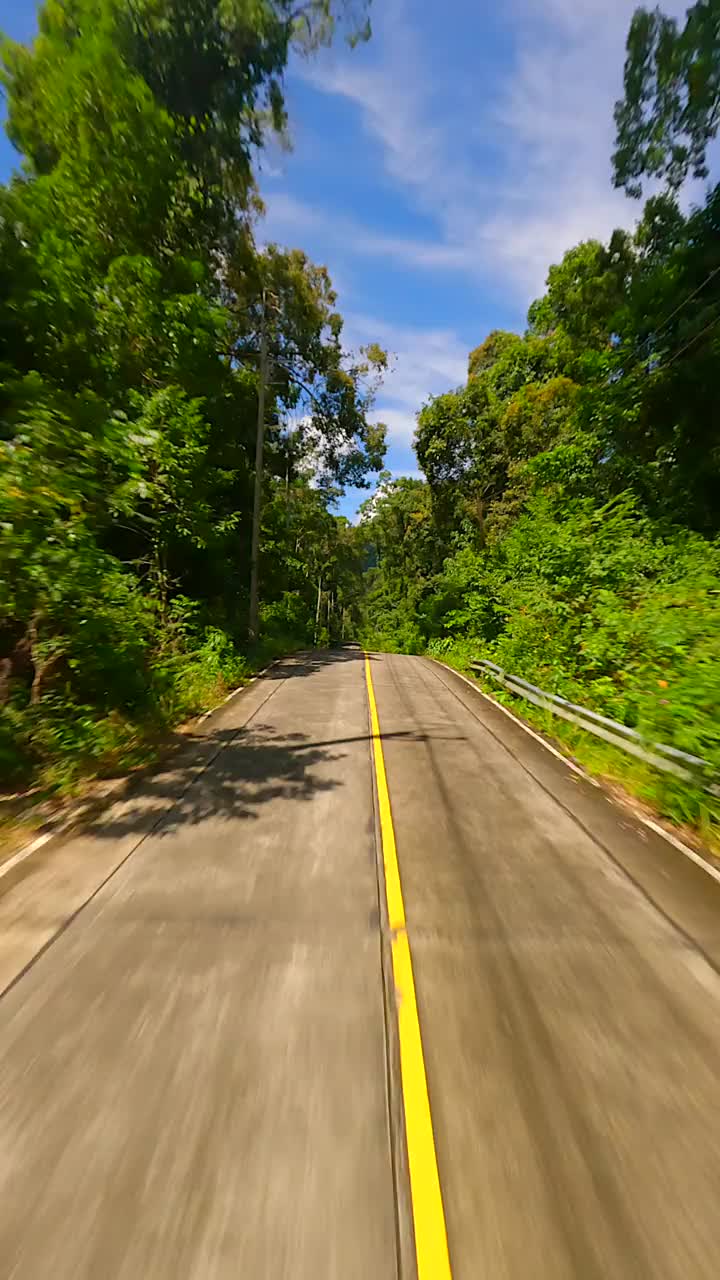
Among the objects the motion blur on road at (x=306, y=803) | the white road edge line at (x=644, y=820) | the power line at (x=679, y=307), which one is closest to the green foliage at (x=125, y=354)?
the motion blur on road at (x=306, y=803)

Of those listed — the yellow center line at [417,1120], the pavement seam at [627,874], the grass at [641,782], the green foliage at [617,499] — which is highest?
the green foliage at [617,499]

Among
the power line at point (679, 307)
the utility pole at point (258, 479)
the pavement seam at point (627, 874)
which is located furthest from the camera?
the utility pole at point (258, 479)

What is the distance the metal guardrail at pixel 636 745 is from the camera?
5.72 meters

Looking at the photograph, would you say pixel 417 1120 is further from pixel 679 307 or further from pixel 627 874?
pixel 679 307

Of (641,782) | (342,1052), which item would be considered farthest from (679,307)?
(342,1052)

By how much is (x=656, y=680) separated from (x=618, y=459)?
36.0 ft

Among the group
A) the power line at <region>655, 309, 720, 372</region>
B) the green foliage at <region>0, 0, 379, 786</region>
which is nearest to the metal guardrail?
the green foliage at <region>0, 0, 379, 786</region>

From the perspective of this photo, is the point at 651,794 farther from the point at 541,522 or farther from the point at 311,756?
the point at 541,522

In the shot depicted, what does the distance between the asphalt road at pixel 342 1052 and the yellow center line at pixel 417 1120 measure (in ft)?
0.16

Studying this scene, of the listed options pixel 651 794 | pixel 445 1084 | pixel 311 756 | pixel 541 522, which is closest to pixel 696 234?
pixel 541 522

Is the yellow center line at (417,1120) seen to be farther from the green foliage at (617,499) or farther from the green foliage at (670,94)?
the green foliage at (670,94)

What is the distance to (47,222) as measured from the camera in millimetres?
10336

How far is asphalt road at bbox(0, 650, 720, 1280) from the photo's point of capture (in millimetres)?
2016

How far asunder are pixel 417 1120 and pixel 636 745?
5910 millimetres
